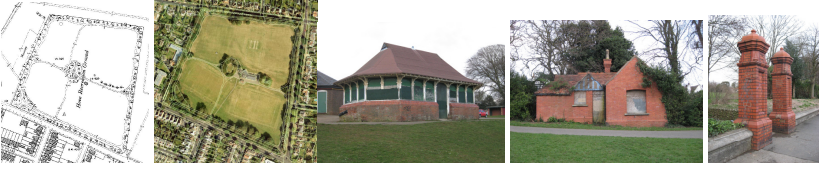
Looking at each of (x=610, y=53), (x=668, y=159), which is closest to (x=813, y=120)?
(x=668, y=159)

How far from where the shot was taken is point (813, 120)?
19.1ft

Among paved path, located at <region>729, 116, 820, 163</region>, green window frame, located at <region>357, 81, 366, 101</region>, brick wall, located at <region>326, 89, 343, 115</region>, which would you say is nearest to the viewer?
paved path, located at <region>729, 116, 820, 163</region>

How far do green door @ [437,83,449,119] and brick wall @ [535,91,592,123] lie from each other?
1.57 meters

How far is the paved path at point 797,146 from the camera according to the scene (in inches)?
223

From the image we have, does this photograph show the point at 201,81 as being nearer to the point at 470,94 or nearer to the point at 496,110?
the point at 470,94

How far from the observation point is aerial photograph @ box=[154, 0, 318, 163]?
593 centimetres

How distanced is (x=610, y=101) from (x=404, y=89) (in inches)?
139

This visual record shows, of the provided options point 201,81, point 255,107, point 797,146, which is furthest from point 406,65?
point 797,146

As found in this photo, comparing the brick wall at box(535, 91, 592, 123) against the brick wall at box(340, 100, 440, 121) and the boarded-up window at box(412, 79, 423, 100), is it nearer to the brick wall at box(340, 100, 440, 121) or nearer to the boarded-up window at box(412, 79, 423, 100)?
the brick wall at box(340, 100, 440, 121)

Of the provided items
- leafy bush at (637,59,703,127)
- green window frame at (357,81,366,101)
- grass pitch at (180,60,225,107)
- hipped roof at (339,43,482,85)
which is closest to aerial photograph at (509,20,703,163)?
leafy bush at (637,59,703,127)

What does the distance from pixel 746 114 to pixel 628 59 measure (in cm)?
181

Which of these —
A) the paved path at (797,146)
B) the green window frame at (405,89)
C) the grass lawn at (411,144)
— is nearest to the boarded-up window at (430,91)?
the green window frame at (405,89)

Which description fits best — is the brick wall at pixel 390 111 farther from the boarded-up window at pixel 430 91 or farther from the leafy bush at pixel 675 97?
the leafy bush at pixel 675 97

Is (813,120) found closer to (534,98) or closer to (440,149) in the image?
(534,98)
